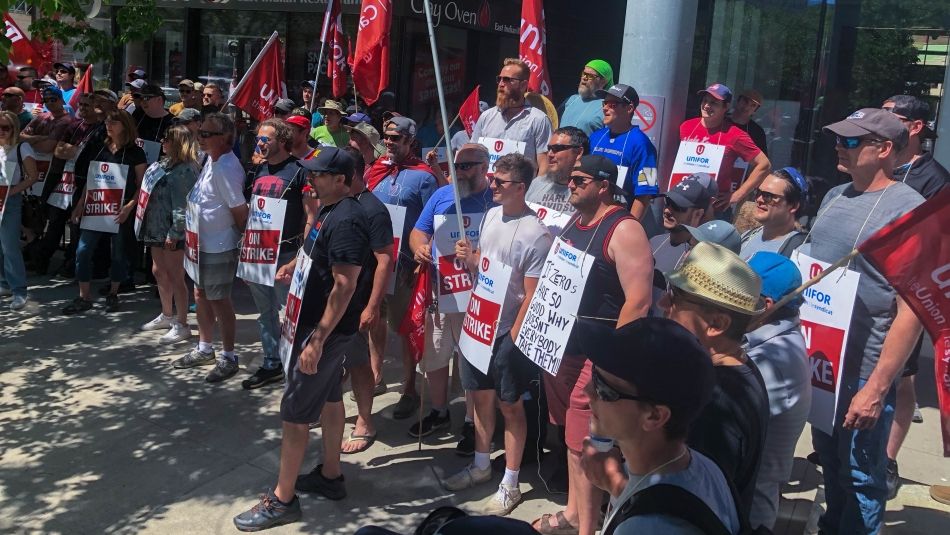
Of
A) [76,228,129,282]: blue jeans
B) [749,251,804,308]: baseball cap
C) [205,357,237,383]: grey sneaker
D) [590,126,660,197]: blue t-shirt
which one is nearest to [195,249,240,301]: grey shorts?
[205,357,237,383]: grey sneaker

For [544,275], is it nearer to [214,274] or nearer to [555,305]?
[555,305]

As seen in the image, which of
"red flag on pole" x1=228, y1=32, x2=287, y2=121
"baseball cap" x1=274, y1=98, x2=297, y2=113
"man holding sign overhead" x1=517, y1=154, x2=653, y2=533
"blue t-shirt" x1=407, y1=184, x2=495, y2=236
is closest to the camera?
"man holding sign overhead" x1=517, y1=154, x2=653, y2=533

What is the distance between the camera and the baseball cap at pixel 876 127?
11.7 ft

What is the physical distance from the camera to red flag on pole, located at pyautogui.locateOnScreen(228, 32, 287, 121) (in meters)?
7.96

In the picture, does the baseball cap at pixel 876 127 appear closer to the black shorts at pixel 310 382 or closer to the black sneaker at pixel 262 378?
the black shorts at pixel 310 382

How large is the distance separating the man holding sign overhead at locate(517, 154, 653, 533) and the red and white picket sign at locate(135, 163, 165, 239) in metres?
4.06

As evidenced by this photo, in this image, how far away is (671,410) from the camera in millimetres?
1931

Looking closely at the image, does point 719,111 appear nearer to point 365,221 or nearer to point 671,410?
point 365,221

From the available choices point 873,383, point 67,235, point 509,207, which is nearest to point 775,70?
point 509,207

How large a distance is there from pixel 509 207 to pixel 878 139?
1.77 m

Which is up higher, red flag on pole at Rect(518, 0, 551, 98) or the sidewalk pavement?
red flag on pole at Rect(518, 0, 551, 98)

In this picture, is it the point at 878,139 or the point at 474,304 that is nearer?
the point at 878,139

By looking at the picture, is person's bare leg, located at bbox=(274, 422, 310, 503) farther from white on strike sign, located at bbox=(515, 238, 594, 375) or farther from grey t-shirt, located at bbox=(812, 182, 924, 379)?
grey t-shirt, located at bbox=(812, 182, 924, 379)

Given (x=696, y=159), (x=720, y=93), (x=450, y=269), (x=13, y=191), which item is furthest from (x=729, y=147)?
(x=13, y=191)
